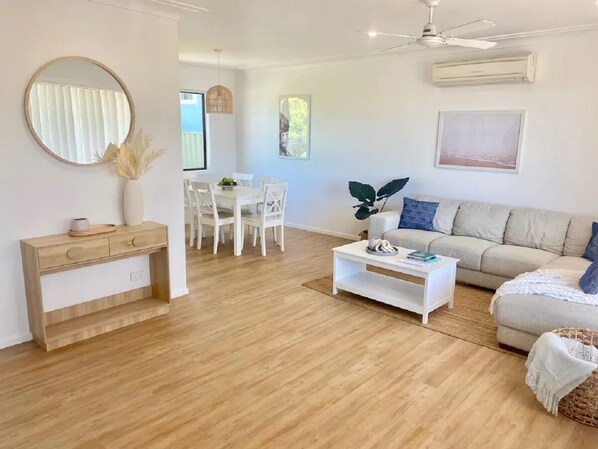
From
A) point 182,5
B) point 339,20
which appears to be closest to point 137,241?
point 182,5

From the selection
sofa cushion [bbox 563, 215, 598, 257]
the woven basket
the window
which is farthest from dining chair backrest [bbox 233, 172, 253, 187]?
the woven basket

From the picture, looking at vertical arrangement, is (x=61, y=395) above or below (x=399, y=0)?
below

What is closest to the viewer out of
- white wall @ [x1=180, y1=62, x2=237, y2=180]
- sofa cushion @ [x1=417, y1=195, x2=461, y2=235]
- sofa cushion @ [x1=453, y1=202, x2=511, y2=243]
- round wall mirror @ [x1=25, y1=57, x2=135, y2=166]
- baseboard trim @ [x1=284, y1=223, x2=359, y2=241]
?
round wall mirror @ [x1=25, y1=57, x2=135, y2=166]

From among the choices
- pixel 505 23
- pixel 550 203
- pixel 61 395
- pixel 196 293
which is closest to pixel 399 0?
pixel 505 23

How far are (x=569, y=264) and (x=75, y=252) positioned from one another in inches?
162

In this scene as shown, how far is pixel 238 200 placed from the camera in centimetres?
561

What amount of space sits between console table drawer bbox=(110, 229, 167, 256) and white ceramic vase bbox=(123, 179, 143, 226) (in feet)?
0.58

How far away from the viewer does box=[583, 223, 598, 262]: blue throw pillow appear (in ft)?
13.5

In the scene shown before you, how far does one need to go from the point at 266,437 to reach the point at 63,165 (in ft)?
8.12

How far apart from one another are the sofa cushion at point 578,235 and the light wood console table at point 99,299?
12.7ft

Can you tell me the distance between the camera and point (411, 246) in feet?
16.3

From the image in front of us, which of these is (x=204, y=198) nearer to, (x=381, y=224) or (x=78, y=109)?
(x=381, y=224)

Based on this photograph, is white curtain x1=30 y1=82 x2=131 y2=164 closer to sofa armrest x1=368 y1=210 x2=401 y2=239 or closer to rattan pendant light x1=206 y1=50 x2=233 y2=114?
rattan pendant light x1=206 y1=50 x2=233 y2=114

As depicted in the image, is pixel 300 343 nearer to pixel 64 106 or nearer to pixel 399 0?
pixel 64 106
